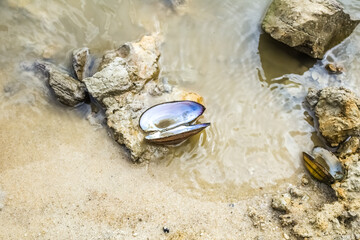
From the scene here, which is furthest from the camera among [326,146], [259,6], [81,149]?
[259,6]

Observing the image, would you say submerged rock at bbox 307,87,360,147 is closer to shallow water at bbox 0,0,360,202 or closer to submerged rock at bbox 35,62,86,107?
shallow water at bbox 0,0,360,202

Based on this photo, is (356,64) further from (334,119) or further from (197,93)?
(197,93)

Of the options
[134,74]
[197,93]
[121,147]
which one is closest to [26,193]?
[121,147]

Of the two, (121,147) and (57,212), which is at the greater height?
(121,147)

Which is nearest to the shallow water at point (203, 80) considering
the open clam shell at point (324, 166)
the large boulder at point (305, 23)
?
the open clam shell at point (324, 166)

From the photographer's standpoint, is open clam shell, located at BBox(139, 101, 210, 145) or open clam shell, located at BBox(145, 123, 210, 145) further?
open clam shell, located at BBox(139, 101, 210, 145)

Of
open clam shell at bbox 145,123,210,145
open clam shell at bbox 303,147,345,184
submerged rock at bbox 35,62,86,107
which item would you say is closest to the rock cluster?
submerged rock at bbox 35,62,86,107

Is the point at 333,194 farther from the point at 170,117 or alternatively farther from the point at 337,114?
the point at 170,117

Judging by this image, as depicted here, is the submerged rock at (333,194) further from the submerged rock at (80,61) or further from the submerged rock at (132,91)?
the submerged rock at (80,61)
